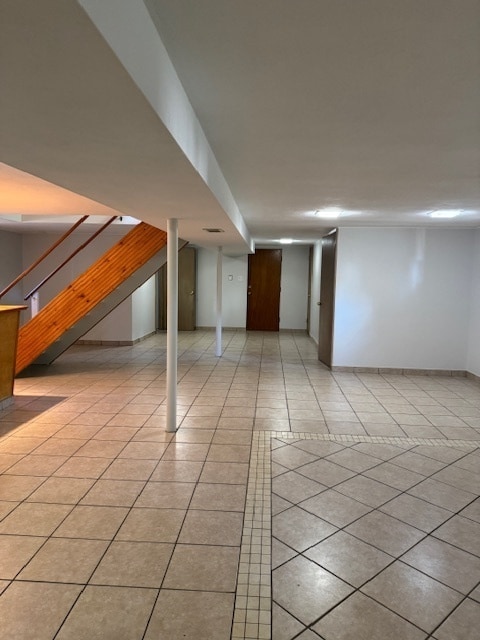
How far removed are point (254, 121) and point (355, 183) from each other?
1.63 m

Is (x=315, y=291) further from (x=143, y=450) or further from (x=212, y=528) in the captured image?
(x=212, y=528)

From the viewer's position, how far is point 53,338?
601cm

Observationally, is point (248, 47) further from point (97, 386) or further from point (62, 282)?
point (62, 282)

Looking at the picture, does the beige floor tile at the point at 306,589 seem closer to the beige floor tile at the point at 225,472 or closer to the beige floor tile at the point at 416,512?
the beige floor tile at the point at 416,512

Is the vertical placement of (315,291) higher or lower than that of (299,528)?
higher

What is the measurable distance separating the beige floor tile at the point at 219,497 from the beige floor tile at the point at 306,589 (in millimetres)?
604

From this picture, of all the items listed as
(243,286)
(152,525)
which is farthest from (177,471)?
(243,286)

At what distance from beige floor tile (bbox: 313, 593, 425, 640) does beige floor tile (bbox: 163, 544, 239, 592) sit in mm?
470

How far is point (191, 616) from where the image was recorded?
1.78 meters

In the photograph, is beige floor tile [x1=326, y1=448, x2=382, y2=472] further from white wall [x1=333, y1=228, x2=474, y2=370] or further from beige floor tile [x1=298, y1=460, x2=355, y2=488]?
white wall [x1=333, y1=228, x2=474, y2=370]

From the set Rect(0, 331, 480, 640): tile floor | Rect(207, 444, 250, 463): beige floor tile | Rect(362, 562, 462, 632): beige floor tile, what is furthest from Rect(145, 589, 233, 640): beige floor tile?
Rect(207, 444, 250, 463): beige floor tile

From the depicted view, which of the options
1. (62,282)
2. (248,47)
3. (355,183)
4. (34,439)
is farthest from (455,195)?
(62,282)

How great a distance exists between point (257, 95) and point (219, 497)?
95.3 inches

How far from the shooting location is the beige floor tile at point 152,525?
91.1 inches
